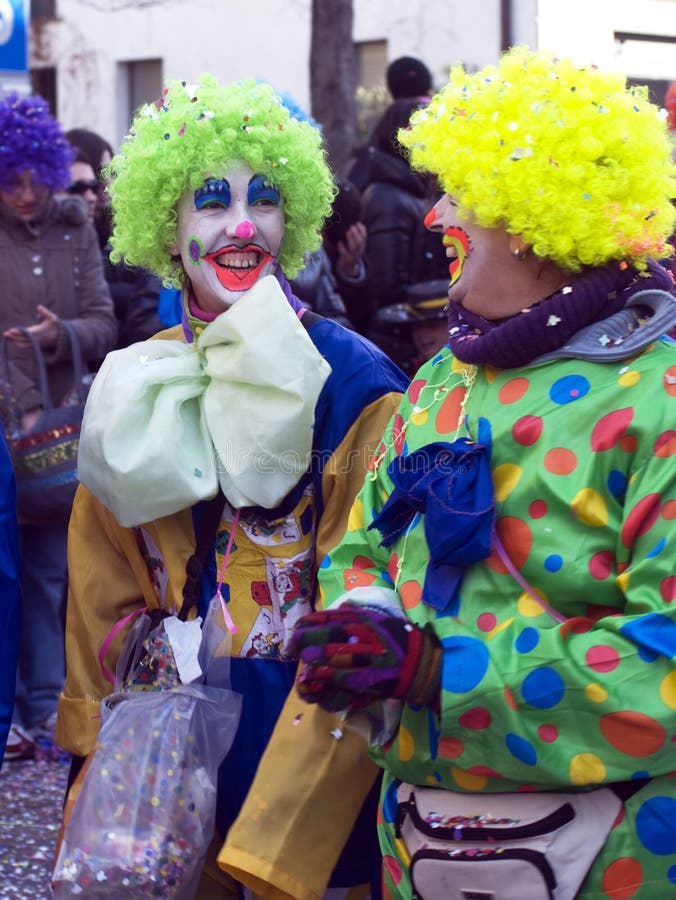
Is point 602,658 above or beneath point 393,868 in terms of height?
above

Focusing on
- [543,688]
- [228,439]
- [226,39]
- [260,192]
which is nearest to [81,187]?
[260,192]

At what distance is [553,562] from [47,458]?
2.90 metres

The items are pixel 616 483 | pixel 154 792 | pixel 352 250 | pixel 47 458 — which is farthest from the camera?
pixel 352 250

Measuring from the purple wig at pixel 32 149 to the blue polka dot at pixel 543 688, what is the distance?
12.5ft

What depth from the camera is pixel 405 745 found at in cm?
205

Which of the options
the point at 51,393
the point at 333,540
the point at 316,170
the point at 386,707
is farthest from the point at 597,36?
the point at 386,707

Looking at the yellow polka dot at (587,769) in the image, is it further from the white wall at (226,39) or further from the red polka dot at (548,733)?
the white wall at (226,39)

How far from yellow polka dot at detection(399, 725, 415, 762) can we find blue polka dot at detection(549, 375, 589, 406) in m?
0.54

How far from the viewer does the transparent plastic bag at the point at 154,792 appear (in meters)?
2.42

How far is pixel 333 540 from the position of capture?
103 inches

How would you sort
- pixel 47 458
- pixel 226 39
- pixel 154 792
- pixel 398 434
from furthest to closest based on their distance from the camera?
pixel 226 39 → pixel 47 458 → pixel 154 792 → pixel 398 434

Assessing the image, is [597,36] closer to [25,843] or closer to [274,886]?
[25,843]

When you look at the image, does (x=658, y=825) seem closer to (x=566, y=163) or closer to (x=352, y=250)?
(x=566, y=163)

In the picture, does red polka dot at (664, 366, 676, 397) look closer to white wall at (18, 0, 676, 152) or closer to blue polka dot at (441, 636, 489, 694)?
blue polka dot at (441, 636, 489, 694)
